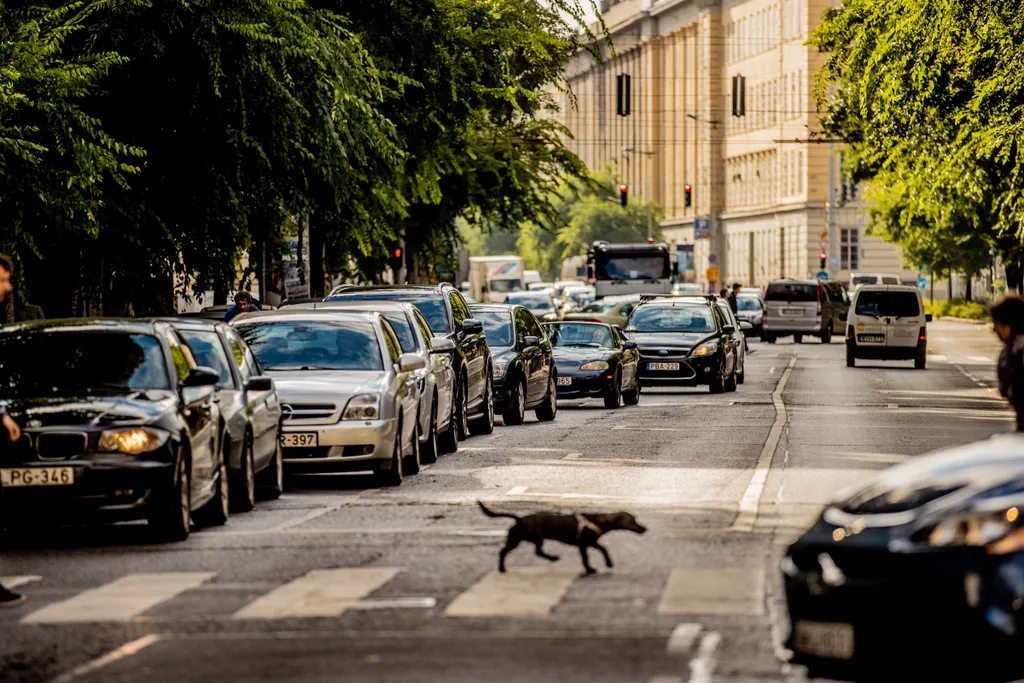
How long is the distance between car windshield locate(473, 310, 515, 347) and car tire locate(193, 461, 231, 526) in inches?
519

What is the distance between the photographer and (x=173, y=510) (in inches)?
553

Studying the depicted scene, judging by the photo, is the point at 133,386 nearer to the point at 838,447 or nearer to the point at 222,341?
the point at 222,341

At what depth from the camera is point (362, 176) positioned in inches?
1056

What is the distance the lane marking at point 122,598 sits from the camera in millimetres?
10777

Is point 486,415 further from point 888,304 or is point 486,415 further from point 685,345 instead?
point 888,304

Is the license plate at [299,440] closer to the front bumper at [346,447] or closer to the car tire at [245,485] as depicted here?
the front bumper at [346,447]

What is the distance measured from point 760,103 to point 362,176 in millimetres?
104492

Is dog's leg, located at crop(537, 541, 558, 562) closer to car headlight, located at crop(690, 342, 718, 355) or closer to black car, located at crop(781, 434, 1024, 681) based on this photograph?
black car, located at crop(781, 434, 1024, 681)

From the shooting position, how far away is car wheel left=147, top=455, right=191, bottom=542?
13.9m

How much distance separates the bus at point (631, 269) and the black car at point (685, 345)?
3428 centimetres

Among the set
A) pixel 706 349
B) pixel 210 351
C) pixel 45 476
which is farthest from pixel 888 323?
pixel 45 476

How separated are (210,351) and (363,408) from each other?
6.68ft

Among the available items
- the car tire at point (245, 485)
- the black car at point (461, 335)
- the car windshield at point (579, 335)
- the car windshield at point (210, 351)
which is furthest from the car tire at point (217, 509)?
the car windshield at point (579, 335)

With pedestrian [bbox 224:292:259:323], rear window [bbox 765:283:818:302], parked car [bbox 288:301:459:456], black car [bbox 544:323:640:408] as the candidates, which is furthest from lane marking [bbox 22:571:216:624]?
rear window [bbox 765:283:818:302]
